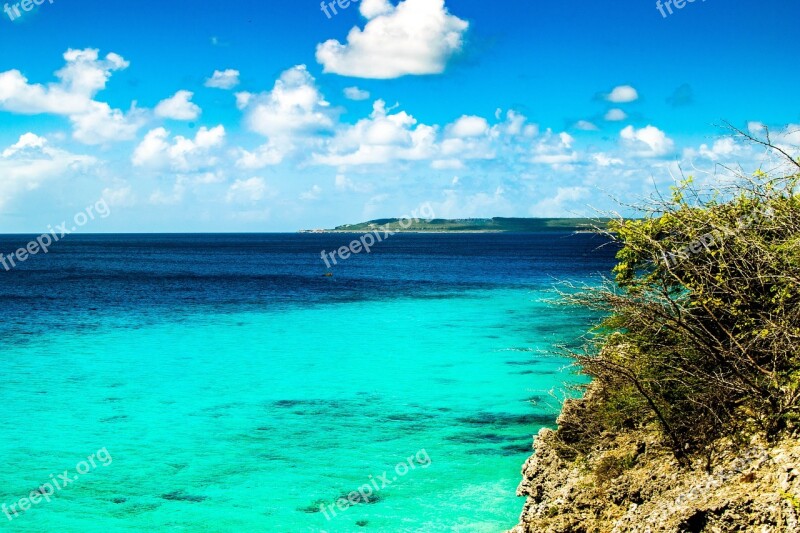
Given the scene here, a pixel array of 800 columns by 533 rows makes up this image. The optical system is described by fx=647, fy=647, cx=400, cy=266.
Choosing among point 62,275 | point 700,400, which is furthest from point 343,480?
point 62,275

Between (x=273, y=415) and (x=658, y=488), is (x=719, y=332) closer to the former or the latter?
(x=658, y=488)

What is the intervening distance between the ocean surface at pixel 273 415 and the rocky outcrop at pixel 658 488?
316cm

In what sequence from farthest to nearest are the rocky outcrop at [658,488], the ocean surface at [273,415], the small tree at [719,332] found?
the ocean surface at [273,415], the small tree at [719,332], the rocky outcrop at [658,488]

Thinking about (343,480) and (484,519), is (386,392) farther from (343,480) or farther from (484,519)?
(484,519)

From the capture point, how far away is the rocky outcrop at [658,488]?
22.3 ft

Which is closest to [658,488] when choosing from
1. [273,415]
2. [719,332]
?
[719,332]

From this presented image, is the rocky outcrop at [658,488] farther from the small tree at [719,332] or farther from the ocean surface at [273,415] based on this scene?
the ocean surface at [273,415]

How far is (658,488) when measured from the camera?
8.03 meters

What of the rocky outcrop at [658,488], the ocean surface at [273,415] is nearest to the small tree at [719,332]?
the rocky outcrop at [658,488]

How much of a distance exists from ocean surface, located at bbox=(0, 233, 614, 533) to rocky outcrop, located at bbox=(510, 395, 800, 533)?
3.16 m

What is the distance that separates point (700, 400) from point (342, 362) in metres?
20.5

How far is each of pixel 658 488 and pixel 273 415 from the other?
14.0 meters

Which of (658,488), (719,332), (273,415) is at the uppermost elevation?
(719,332)

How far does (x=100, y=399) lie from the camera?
71.6 feet
